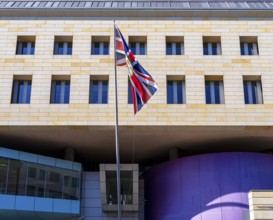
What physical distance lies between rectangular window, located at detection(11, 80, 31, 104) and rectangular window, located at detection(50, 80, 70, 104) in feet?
5.85

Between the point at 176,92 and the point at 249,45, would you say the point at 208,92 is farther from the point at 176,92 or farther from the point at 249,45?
the point at 249,45

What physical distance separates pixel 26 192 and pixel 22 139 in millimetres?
4644

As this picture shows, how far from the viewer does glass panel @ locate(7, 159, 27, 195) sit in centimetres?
3075

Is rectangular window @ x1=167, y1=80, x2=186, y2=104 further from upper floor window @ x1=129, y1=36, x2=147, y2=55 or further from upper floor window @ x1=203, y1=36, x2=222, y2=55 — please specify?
upper floor window @ x1=203, y1=36, x2=222, y2=55

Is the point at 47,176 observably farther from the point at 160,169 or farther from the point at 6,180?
the point at 160,169

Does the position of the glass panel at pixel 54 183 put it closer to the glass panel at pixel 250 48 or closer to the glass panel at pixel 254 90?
the glass panel at pixel 254 90

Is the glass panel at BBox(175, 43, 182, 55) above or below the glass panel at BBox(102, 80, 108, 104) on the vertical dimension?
above

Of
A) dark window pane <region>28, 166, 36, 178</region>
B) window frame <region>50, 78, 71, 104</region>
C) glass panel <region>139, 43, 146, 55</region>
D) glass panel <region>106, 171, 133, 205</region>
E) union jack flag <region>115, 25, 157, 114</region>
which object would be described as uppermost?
glass panel <region>139, 43, 146, 55</region>

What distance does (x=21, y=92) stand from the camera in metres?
33.2

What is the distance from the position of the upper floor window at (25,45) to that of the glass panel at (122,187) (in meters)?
11.1

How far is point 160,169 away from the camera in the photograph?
34938 mm

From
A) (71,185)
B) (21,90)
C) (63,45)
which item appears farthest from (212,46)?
(71,185)

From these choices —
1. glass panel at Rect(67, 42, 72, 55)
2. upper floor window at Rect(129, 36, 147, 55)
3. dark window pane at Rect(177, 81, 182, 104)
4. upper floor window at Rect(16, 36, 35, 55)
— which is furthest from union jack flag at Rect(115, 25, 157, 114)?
upper floor window at Rect(16, 36, 35, 55)

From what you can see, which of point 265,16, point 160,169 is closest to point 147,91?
point 160,169
